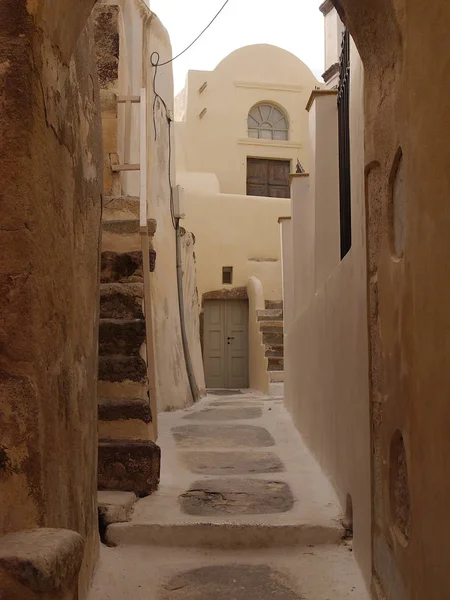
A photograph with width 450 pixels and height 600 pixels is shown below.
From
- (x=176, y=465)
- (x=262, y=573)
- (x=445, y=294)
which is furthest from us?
(x=176, y=465)

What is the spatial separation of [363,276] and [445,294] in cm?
109

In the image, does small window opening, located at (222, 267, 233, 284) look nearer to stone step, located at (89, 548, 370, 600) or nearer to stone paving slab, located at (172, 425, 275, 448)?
stone paving slab, located at (172, 425, 275, 448)

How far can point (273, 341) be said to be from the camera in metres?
10.9

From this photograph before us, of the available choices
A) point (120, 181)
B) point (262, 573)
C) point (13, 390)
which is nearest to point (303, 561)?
point (262, 573)

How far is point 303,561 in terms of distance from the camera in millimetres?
2676

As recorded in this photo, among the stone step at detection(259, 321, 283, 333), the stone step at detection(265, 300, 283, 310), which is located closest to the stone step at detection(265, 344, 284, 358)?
the stone step at detection(259, 321, 283, 333)

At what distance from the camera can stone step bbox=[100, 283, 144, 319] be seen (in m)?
3.78

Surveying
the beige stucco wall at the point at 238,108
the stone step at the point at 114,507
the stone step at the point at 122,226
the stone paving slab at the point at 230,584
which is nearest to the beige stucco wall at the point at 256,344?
the beige stucco wall at the point at 238,108

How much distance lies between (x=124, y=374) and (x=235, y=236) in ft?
35.3

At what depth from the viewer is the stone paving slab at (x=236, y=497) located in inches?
123

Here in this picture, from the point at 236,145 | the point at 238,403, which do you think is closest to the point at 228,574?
the point at 238,403

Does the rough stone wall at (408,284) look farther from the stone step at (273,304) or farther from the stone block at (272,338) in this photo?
the stone step at (273,304)

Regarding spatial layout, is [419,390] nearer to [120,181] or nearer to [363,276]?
[363,276]

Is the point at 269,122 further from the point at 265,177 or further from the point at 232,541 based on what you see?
the point at 232,541
